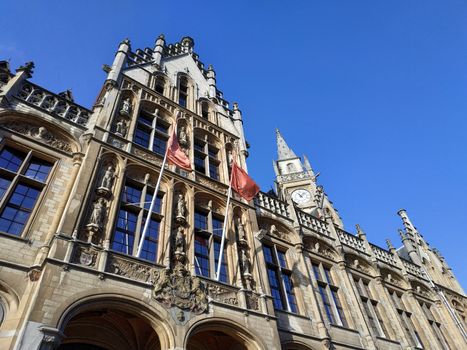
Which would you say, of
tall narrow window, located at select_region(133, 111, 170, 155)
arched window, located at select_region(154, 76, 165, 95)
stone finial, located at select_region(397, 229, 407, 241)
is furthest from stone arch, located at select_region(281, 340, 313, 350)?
stone finial, located at select_region(397, 229, 407, 241)

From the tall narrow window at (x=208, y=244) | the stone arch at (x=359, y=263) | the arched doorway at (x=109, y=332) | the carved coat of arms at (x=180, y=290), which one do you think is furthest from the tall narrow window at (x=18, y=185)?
the stone arch at (x=359, y=263)

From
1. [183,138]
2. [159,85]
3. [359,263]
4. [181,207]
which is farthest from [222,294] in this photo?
[359,263]

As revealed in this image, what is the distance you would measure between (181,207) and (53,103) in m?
6.29

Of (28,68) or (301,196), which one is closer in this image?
(28,68)

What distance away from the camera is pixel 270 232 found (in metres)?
16.2

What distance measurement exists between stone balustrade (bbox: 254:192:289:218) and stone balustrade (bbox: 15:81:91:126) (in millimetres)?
8717

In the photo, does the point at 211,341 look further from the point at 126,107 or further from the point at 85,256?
the point at 126,107

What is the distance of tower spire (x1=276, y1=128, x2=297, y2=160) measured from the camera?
48.0m

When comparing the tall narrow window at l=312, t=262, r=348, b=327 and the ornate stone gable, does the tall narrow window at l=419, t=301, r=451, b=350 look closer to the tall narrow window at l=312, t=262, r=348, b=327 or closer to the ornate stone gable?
the tall narrow window at l=312, t=262, r=348, b=327

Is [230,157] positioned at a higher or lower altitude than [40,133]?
higher

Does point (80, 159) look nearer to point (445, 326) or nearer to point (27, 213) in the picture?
point (27, 213)

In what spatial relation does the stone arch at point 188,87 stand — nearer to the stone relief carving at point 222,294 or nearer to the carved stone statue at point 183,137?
the carved stone statue at point 183,137

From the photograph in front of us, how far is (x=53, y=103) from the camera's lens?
12805 millimetres

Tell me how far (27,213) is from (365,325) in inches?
574
